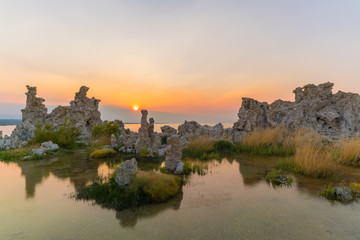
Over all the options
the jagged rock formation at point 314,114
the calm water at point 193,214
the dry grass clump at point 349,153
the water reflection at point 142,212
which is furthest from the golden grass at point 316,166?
the jagged rock formation at point 314,114

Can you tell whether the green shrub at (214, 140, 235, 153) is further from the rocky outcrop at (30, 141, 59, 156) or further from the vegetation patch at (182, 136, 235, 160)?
the rocky outcrop at (30, 141, 59, 156)

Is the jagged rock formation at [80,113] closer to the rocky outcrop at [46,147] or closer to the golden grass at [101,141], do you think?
the golden grass at [101,141]

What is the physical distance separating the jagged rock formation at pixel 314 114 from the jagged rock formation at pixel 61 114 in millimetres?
16068

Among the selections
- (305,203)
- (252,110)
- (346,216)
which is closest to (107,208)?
(305,203)

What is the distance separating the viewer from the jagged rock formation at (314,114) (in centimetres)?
1862

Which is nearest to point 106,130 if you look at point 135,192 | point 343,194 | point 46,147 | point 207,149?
point 46,147

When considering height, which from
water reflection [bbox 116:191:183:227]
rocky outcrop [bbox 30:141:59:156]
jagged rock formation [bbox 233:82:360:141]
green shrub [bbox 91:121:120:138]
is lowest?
water reflection [bbox 116:191:183:227]

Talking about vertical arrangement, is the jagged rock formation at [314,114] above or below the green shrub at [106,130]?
above

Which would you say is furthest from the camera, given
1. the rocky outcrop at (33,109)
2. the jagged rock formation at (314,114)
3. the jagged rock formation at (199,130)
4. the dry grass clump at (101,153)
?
the rocky outcrop at (33,109)

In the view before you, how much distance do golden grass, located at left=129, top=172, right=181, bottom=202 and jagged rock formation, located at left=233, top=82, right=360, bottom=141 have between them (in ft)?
45.8

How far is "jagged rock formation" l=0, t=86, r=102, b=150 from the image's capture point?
19406 mm

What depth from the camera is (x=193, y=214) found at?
4.94 metres

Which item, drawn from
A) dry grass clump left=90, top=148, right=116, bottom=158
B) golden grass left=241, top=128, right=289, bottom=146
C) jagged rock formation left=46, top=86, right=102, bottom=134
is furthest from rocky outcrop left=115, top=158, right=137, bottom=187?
jagged rock formation left=46, top=86, right=102, bottom=134

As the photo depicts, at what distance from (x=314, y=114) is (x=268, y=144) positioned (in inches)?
331
